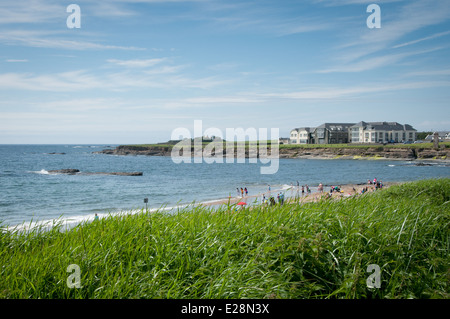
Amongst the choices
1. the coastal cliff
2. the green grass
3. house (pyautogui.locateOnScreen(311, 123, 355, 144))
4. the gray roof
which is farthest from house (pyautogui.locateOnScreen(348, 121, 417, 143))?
the green grass

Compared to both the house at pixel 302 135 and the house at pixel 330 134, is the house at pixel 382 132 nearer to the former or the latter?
the house at pixel 330 134

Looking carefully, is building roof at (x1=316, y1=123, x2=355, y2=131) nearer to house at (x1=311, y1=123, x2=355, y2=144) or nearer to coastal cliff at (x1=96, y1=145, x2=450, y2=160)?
house at (x1=311, y1=123, x2=355, y2=144)

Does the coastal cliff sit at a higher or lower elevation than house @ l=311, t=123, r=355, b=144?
lower

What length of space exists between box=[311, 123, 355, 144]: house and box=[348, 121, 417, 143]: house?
19.0 ft

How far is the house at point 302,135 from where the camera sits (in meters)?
164

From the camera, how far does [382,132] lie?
14888 cm

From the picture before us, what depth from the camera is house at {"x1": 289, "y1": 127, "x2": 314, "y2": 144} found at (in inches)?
6442

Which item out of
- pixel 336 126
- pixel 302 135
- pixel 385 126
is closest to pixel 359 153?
pixel 385 126

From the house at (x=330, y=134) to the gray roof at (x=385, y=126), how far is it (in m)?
7.95

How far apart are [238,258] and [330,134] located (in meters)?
161

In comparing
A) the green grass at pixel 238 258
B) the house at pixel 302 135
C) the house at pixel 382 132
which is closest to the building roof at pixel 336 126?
the house at pixel 382 132

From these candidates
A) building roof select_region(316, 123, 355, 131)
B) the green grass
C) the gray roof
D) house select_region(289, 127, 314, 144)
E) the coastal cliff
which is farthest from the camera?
house select_region(289, 127, 314, 144)

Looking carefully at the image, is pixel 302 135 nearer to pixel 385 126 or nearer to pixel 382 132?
pixel 382 132
